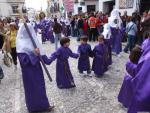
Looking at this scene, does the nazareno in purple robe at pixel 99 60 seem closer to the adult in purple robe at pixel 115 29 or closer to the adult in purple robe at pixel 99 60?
the adult in purple robe at pixel 99 60

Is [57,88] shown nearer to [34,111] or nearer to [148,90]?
[34,111]

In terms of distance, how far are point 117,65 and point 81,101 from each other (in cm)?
383

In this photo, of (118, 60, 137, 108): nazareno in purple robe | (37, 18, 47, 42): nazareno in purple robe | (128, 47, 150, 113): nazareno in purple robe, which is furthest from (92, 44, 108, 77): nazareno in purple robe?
(37, 18, 47, 42): nazareno in purple robe

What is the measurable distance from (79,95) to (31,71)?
1.66 metres

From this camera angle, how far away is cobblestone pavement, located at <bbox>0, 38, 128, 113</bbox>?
5.67 meters

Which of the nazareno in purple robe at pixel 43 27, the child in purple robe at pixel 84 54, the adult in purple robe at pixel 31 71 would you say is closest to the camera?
the adult in purple robe at pixel 31 71

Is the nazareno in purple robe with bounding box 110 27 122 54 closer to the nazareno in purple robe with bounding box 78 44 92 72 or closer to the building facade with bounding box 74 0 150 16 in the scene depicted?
the nazareno in purple robe with bounding box 78 44 92 72

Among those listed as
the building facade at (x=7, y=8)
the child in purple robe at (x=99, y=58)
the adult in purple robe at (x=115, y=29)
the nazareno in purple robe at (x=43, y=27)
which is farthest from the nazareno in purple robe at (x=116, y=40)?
the building facade at (x=7, y=8)

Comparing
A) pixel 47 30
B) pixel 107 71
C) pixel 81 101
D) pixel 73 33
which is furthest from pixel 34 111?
pixel 73 33

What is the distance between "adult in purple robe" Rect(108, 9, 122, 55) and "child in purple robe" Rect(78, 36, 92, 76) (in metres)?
2.92

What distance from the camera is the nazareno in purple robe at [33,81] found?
5.20 metres

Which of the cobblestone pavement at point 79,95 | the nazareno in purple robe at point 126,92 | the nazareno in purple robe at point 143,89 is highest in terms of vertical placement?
the nazareno in purple robe at point 143,89

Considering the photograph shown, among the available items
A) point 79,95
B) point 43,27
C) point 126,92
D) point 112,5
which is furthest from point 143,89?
point 112,5

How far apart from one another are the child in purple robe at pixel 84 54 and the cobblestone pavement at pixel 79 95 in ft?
0.97
